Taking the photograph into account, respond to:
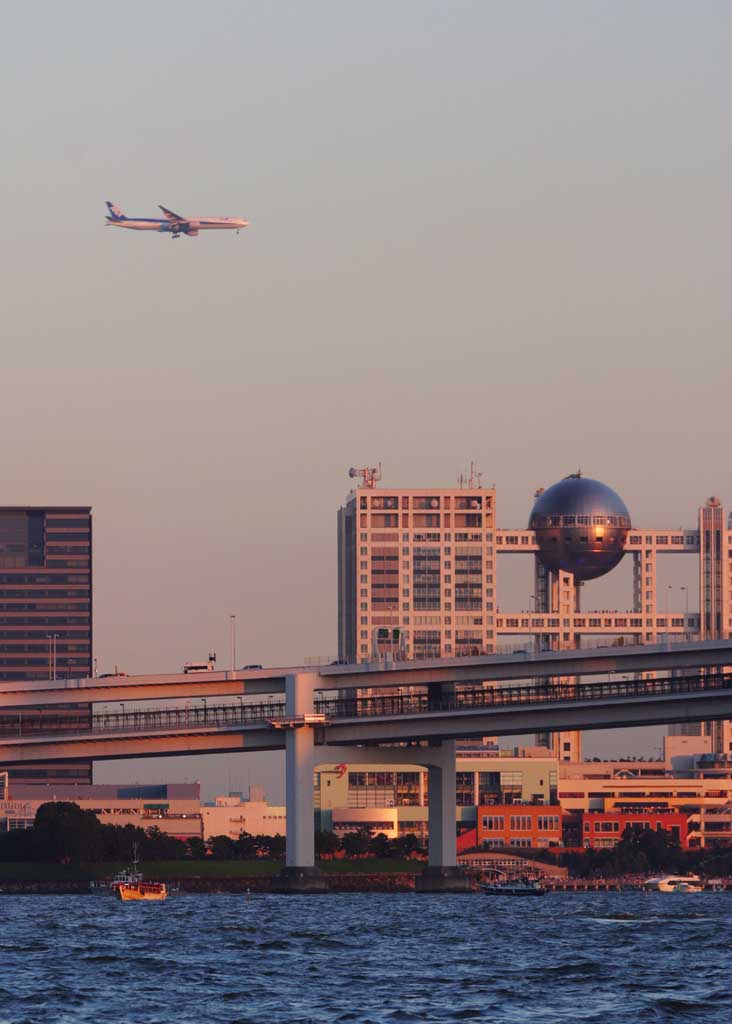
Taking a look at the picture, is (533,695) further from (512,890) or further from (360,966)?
(360,966)

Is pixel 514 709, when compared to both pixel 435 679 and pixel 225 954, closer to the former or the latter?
pixel 435 679

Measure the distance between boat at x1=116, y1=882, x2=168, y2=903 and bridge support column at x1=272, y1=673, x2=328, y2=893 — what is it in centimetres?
970

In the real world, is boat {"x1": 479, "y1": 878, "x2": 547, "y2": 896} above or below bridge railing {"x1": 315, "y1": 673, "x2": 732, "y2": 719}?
below

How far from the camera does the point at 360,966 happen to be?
96562mm

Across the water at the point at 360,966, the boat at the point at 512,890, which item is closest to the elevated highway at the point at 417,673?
the boat at the point at 512,890

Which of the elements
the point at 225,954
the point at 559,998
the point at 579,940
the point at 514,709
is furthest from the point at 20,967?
the point at 514,709

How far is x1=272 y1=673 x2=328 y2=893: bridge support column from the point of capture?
179875 millimetres

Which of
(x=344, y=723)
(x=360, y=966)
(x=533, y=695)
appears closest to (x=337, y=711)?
(x=344, y=723)

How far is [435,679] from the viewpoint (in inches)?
7126

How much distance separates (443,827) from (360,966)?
92942 millimetres

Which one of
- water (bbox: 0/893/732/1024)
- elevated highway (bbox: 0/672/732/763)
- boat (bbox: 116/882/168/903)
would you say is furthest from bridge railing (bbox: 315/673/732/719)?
water (bbox: 0/893/732/1024)

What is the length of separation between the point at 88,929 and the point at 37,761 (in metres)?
61.9

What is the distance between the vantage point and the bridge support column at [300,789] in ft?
590

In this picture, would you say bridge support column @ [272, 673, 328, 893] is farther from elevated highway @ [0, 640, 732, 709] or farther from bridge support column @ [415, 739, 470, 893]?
bridge support column @ [415, 739, 470, 893]
